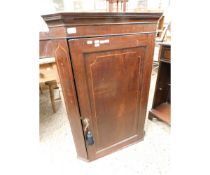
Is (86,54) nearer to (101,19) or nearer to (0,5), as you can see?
(101,19)

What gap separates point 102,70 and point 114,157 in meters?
0.90

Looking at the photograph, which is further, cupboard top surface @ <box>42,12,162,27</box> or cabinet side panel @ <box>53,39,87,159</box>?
cabinet side panel @ <box>53,39,87,159</box>

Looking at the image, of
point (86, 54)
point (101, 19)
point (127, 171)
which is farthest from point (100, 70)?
point (127, 171)

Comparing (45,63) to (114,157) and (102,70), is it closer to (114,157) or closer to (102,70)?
(102,70)

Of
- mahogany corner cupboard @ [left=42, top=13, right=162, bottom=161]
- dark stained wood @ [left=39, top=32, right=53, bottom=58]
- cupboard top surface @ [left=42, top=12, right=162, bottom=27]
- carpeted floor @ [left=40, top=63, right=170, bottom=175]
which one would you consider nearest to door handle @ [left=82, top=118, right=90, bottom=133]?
mahogany corner cupboard @ [left=42, top=13, right=162, bottom=161]

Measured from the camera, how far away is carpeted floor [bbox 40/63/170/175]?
125 centimetres

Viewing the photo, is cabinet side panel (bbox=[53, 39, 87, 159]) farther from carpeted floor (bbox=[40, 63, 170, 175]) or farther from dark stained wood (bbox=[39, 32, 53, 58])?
dark stained wood (bbox=[39, 32, 53, 58])

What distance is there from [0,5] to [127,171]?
1384mm

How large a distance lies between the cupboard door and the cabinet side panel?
3 cm

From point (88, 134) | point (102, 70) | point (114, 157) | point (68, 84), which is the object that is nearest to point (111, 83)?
point (102, 70)

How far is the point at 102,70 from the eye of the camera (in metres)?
0.95

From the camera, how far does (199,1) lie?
1.63 ft

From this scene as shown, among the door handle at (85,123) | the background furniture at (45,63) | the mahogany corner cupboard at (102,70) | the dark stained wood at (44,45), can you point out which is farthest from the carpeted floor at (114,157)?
the dark stained wood at (44,45)

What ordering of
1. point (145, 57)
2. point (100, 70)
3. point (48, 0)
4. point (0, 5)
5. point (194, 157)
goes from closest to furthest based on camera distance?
point (0, 5) < point (194, 157) < point (100, 70) < point (145, 57) < point (48, 0)
